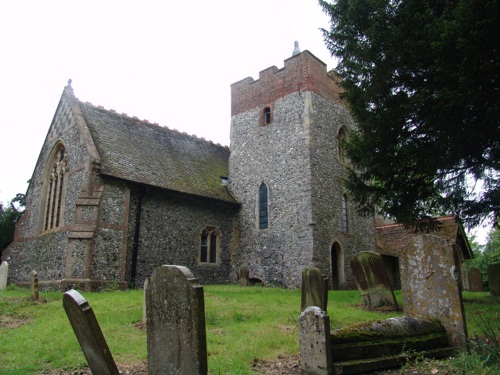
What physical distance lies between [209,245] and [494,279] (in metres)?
11.3

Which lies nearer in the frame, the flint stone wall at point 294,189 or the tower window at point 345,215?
the flint stone wall at point 294,189

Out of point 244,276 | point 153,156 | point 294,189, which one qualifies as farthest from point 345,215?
point 153,156

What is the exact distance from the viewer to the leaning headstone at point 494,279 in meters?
14.4

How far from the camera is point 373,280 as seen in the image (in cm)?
1069

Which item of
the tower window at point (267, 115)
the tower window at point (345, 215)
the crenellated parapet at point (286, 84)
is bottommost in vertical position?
the tower window at point (345, 215)

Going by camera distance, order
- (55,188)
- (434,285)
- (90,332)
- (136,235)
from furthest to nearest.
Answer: (55,188) < (136,235) < (434,285) < (90,332)

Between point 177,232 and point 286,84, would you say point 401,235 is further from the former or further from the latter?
point 177,232

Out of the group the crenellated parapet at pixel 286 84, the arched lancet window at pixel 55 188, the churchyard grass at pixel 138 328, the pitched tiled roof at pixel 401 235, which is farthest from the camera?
the pitched tiled roof at pixel 401 235

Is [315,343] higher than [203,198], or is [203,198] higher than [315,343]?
[203,198]

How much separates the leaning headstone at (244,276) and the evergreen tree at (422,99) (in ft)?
26.4

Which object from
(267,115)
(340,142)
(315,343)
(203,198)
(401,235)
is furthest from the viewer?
(401,235)

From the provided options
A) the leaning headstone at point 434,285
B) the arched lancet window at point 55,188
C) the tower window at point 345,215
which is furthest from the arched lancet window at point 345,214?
the leaning headstone at point 434,285

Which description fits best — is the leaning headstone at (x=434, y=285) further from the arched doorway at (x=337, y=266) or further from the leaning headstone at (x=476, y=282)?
the leaning headstone at (x=476, y=282)

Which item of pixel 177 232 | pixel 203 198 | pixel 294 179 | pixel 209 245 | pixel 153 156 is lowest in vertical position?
pixel 209 245
